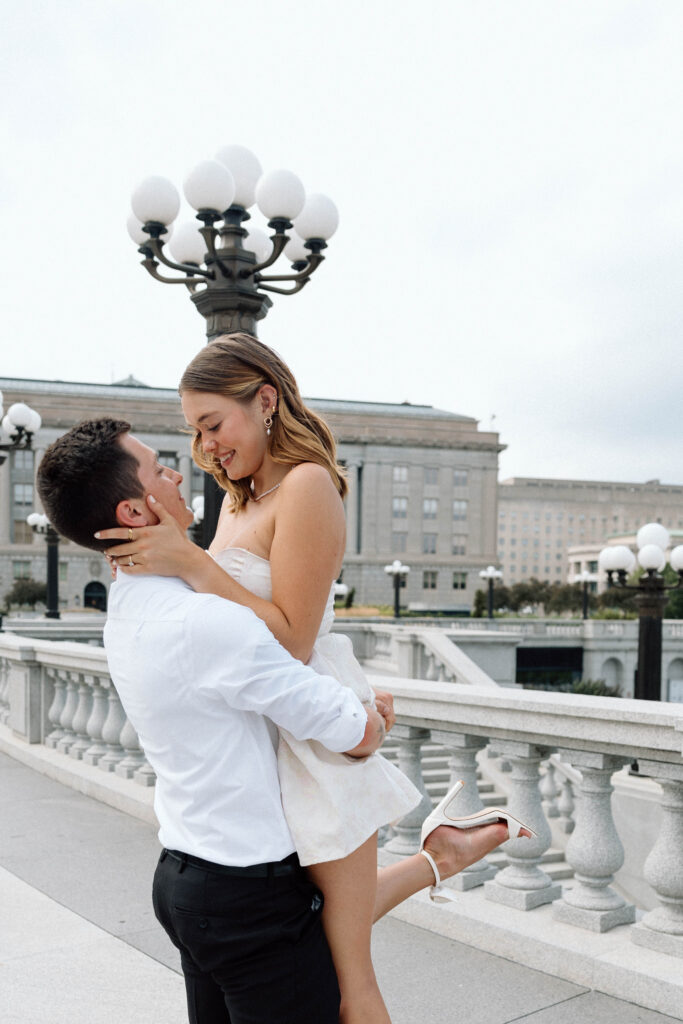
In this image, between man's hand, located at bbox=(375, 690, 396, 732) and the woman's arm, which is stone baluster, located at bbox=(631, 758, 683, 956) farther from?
the woman's arm

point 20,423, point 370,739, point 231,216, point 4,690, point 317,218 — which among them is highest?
point 317,218

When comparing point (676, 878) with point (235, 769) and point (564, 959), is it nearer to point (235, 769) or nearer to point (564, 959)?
point (564, 959)

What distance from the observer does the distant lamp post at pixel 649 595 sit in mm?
15028

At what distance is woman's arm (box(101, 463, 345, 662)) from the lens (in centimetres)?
192

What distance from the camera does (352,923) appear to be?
6.37ft

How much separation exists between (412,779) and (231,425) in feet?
9.19

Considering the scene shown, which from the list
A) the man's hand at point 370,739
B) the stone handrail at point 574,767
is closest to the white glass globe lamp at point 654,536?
the stone handrail at point 574,767

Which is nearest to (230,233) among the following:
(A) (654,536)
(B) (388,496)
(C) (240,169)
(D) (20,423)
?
(C) (240,169)

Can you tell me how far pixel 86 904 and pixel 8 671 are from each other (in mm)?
5586

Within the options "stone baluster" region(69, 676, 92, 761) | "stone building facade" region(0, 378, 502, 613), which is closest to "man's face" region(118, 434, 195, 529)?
"stone baluster" region(69, 676, 92, 761)

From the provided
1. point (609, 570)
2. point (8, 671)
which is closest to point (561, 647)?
point (609, 570)

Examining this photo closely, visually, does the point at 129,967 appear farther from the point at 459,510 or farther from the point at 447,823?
the point at 459,510

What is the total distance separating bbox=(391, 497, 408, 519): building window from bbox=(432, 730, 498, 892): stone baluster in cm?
8099

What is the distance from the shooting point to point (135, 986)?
347 centimetres
